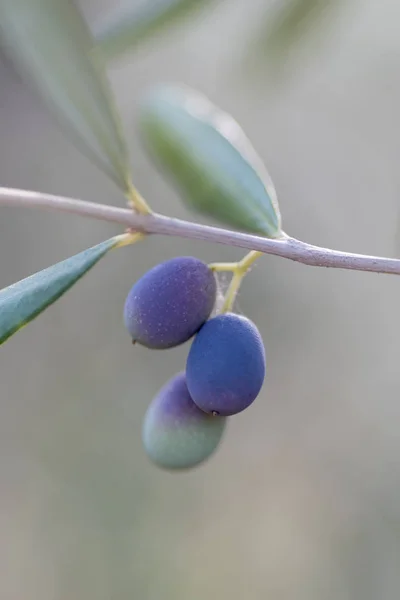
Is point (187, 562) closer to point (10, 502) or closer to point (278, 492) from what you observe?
point (278, 492)

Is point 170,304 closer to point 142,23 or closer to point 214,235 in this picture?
point 214,235

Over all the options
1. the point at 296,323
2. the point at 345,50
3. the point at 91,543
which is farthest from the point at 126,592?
the point at 345,50

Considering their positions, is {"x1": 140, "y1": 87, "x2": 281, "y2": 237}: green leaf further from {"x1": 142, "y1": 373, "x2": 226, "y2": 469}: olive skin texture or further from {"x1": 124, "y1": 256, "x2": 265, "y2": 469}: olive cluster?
{"x1": 142, "y1": 373, "x2": 226, "y2": 469}: olive skin texture

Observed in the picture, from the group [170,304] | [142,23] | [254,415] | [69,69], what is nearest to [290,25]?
[142,23]

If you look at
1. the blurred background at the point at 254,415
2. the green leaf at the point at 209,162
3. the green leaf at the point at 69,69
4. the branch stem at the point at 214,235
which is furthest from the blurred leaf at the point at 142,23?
the blurred background at the point at 254,415

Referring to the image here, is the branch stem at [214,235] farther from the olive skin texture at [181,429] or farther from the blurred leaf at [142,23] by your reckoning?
the blurred leaf at [142,23]

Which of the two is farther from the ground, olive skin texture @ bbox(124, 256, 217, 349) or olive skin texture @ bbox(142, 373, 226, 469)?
olive skin texture @ bbox(124, 256, 217, 349)

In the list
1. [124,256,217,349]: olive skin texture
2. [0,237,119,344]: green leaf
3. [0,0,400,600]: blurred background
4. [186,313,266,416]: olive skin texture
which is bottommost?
[0,0,400,600]: blurred background

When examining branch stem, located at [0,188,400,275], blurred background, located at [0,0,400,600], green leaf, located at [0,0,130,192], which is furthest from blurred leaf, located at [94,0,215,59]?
blurred background, located at [0,0,400,600]

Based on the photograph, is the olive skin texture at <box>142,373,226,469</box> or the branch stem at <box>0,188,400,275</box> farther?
the olive skin texture at <box>142,373,226,469</box>
